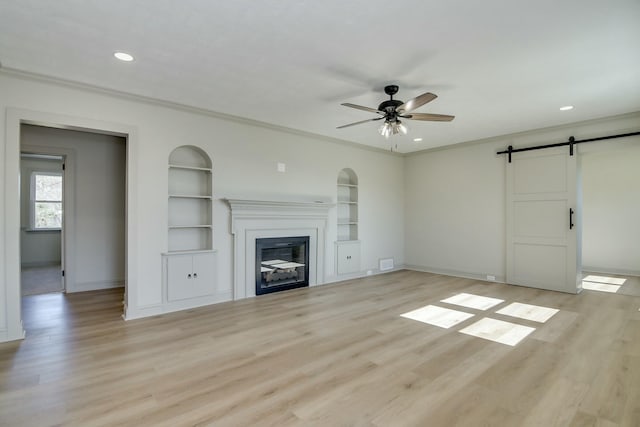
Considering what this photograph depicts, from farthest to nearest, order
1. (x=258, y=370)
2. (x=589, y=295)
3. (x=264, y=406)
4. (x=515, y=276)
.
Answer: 1. (x=515, y=276)
2. (x=589, y=295)
3. (x=258, y=370)
4. (x=264, y=406)

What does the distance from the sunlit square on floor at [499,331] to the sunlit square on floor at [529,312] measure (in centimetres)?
40

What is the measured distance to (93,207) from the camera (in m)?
5.41

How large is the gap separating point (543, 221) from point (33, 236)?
10768mm

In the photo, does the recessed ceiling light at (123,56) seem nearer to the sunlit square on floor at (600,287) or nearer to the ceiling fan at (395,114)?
the ceiling fan at (395,114)

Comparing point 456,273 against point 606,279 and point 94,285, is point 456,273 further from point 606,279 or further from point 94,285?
point 94,285

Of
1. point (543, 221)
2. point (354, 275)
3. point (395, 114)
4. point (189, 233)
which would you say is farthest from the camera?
point (354, 275)

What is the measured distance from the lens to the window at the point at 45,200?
7871mm

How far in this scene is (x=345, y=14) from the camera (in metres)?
2.33

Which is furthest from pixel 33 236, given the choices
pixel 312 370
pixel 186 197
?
pixel 312 370

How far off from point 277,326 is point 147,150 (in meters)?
2.67

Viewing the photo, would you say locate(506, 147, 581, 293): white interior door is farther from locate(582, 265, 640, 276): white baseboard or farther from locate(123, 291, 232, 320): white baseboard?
locate(123, 291, 232, 320): white baseboard

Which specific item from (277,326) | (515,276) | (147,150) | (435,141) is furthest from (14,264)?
(515,276)

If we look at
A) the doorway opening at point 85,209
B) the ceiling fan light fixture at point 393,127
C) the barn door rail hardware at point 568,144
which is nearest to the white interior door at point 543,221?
the barn door rail hardware at point 568,144

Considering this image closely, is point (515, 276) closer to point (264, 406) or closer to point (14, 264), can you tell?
point (264, 406)
